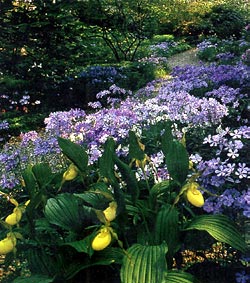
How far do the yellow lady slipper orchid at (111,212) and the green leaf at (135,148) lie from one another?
18.0 inches

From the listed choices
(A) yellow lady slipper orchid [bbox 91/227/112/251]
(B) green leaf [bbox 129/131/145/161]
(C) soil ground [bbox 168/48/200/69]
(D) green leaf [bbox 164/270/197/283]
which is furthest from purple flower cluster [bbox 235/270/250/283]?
(C) soil ground [bbox 168/48/200/69]

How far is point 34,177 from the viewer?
3.04m

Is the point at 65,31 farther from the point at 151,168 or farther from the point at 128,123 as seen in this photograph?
the point at 151,168

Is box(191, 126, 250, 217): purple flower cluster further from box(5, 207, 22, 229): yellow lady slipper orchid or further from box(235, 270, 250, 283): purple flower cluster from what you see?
box(5, 207, 22, 229): yellow lady slipper orchid

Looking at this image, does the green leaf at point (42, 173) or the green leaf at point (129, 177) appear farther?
the green leaf at point (42, 173)

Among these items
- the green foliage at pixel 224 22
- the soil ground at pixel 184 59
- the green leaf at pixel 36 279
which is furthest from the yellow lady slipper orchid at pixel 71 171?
the green foliage at pixel 224 22

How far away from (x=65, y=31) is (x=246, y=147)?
5889 mm

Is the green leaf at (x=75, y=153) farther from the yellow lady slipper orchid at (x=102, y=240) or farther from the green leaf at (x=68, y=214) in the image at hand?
the yellow lady slipper orchid at (x=102, y=240)

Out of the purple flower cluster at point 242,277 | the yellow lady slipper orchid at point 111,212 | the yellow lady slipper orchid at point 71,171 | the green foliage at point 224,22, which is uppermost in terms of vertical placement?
the yellow lady slipper orchid at point 111,212

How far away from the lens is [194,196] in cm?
252

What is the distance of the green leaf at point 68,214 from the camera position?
2.73 meters

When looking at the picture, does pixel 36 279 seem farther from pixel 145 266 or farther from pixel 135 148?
pixel 135 148

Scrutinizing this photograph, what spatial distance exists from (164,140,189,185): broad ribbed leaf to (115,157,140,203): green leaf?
0.19 meters

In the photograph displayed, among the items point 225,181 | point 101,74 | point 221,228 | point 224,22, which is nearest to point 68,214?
point 221,228
